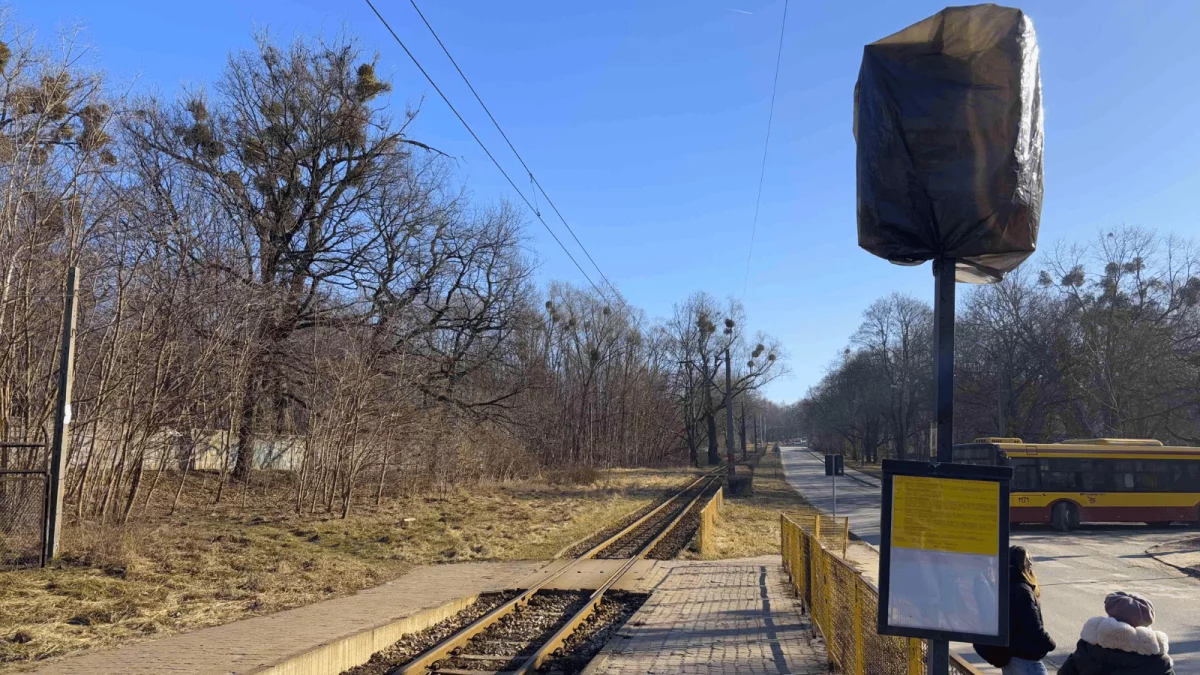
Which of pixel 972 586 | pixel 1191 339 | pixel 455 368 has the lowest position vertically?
pixel 972 586

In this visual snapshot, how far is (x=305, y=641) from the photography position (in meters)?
8.52

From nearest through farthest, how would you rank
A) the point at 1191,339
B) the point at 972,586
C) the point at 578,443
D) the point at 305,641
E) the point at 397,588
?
the point at 972,586 < the point at 305,641 < the point at 397,588 < the point at 1191,339 < the point at 578,443

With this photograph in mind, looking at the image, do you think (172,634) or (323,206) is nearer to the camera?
(172,634)

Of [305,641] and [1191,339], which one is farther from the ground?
[1191,339]

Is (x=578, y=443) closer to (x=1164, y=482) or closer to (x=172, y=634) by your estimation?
(x=1164, y=482)

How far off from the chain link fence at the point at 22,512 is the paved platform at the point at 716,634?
28.6ft

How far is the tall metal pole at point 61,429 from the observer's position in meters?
12.0

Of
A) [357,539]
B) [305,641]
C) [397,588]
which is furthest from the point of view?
[357,539]

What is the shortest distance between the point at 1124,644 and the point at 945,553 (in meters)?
1.52

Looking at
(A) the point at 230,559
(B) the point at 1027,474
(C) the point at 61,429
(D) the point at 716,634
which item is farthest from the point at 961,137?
(B) the point at 1027,474

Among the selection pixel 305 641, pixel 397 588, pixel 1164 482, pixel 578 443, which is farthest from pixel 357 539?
pixel 578 443

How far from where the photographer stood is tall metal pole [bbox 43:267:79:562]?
1205 centimetres

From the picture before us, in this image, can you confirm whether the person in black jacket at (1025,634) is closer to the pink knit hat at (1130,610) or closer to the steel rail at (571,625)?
the pink knit hat at (1130,610)

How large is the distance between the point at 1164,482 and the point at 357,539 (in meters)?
25.5
